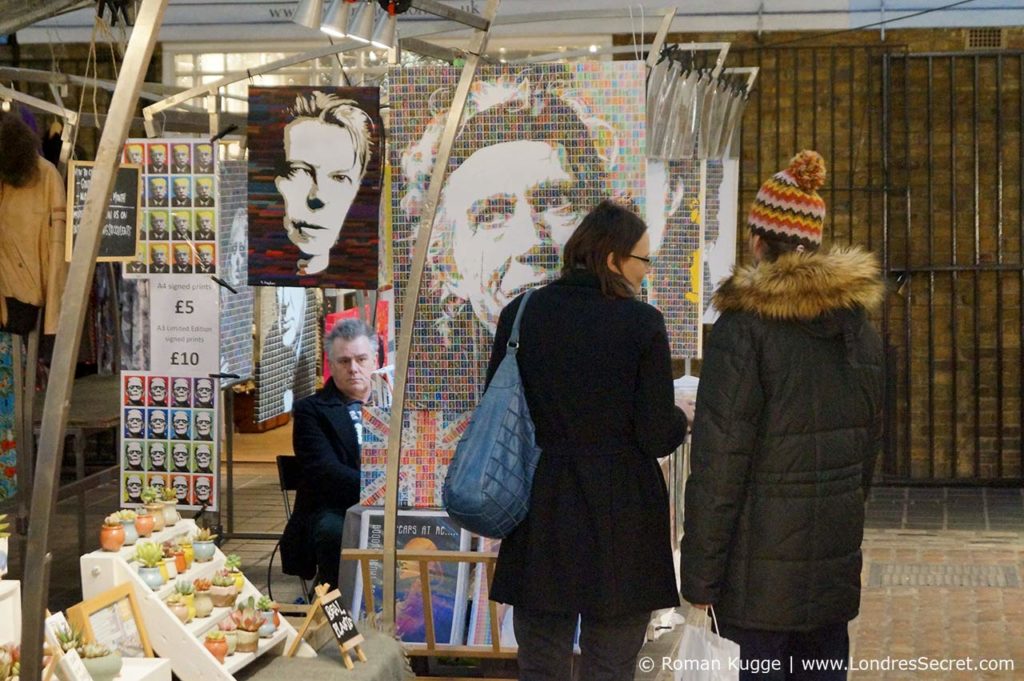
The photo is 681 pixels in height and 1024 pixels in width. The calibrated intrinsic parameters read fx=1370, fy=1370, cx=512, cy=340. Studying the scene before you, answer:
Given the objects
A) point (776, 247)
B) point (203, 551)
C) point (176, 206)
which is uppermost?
point (176, 206)

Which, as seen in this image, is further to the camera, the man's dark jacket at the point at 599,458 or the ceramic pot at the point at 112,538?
the ceramic pot at the point at 112,538

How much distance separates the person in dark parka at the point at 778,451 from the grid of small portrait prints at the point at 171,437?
134 inches

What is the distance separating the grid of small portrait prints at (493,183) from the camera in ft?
15.5

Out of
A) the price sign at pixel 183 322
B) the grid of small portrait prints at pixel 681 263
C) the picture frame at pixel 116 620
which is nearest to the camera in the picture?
the picture frame at pixel 116 620

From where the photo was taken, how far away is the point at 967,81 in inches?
359

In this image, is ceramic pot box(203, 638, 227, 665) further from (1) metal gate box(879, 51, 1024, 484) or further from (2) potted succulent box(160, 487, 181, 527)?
(1) metal gate box(879, 51, 1024, 484)

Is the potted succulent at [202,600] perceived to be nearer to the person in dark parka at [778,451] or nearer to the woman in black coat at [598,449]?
the woman in black coat at [598,449]

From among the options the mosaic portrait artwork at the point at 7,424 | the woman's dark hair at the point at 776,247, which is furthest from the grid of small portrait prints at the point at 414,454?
the mosaic portrait artwork at the point at 7,424

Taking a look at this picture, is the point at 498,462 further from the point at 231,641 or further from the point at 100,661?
the point at 100,661

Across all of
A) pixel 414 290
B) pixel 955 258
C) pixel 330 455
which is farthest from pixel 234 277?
pixel 955 258

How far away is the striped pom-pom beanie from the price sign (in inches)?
137

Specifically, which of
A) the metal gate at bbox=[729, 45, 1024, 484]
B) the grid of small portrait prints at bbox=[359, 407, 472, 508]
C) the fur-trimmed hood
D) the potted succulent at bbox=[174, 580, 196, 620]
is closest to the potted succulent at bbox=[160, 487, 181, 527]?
the potted succulent at bbox=[174, 580, 196, 620]

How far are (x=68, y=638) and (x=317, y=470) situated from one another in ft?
7.95

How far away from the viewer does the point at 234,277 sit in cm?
646
